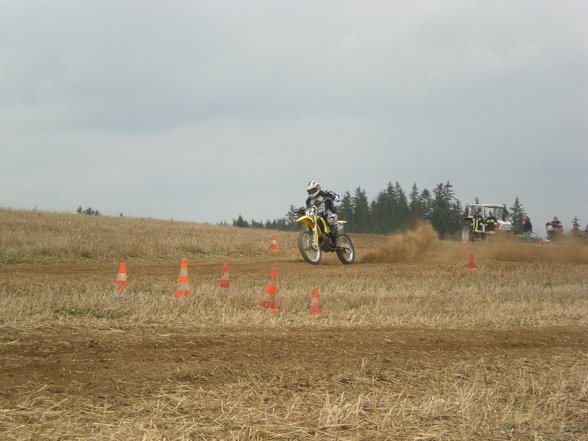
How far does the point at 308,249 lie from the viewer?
1900cm

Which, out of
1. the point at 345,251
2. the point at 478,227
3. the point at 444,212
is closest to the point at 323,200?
the point at 345,251

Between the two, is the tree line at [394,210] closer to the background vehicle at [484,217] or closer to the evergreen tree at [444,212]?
the evergreen tree at [444,212]

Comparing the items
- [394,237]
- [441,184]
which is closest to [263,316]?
[394,237]

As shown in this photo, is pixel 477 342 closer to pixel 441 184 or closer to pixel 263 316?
pixel 263 316

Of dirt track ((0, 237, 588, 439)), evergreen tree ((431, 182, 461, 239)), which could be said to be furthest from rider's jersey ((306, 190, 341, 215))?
evergreen tree ((431, 182, 461, 239))

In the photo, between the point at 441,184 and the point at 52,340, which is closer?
the point at 52,340

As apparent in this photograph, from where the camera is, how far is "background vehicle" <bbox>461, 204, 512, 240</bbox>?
106ft

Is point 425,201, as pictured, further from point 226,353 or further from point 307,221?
point 226,353

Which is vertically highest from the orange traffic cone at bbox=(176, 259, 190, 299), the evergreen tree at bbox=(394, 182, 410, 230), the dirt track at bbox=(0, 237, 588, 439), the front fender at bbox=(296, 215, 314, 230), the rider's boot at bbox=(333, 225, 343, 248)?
the evergreen tree at bbox=(394, 182, 410, 230)

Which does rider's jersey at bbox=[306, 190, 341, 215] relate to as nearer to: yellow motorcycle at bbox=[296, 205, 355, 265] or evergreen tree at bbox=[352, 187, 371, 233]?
yellow motorcycle at bbox=[296, 205, 355, 265]

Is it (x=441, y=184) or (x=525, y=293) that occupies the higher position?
(x=441, y=184)

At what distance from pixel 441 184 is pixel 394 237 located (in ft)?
206

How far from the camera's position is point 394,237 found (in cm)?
2252

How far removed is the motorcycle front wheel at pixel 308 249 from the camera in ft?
61.5
